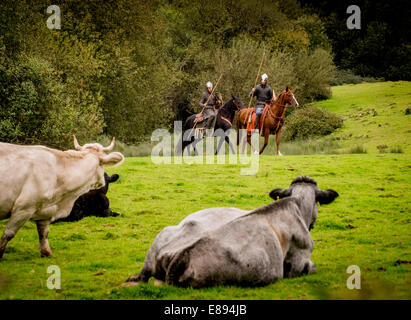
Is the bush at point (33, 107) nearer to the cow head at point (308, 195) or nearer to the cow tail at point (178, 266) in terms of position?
the cow head at point (308, 195)

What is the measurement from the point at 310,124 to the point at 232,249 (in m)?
27.5

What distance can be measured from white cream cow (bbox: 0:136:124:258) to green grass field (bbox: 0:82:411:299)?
0.79 m

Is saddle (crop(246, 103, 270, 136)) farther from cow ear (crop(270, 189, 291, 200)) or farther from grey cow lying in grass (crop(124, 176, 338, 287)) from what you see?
grey cow lying in grass (crop(124, 176, 338, 287))

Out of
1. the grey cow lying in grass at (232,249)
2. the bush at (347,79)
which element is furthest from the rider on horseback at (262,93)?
the bush at (347,79)

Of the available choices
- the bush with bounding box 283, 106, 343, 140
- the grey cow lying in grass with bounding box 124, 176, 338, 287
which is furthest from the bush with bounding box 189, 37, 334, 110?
the grey cow lying in grass with bounding box 124, 176, 338, 287

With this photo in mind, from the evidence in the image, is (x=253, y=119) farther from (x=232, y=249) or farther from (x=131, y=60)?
(x=232, y=249)

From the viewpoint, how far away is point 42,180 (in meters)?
7.43

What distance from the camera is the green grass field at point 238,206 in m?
5.83

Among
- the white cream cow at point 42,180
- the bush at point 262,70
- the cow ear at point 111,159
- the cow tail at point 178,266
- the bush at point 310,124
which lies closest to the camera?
the cow tail at point 178,266

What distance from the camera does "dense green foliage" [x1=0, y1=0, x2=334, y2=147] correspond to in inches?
842

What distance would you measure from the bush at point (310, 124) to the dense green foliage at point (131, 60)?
14.6ft

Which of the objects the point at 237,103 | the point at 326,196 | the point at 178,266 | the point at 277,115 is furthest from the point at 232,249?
the point at 237,103
